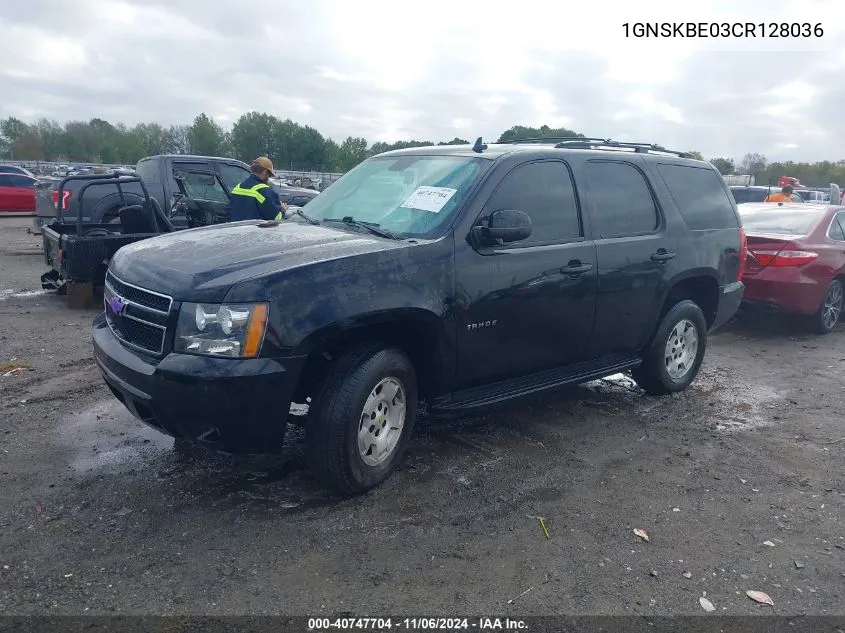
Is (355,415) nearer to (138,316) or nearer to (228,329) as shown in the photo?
(228,329)

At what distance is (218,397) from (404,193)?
1924 millimetres

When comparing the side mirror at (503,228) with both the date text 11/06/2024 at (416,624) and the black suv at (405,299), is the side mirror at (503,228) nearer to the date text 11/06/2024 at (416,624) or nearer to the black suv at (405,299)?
the black suv at (405,299)

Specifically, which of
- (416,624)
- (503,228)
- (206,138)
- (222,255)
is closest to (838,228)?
(503,228)

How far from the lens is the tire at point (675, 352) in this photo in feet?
18.5

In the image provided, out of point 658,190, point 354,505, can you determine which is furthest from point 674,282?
point 354,505

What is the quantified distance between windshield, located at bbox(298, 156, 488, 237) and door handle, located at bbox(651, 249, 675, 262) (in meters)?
1.67

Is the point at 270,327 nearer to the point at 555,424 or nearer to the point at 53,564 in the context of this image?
the point at 53,564

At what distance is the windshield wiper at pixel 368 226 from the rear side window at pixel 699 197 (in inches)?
103

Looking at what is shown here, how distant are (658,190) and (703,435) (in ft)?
6.26

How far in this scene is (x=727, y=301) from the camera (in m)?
6.19

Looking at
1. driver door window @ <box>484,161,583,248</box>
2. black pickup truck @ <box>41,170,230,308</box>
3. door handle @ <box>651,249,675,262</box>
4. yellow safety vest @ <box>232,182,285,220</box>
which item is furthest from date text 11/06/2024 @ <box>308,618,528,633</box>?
black pickup truck @ <box>41,170,230,308</box>

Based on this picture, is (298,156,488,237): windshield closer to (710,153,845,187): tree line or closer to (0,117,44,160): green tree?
(710,153,845,187): tree line

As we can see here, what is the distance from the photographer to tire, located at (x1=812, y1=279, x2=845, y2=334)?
→ 27.9 ft

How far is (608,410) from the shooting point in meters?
5.61
